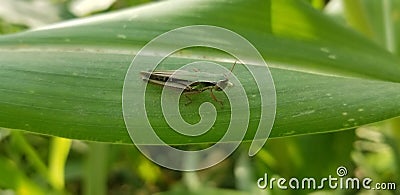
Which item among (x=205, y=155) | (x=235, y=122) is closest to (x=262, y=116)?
(x=235, y=122)

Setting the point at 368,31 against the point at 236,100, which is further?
the point at 368,31

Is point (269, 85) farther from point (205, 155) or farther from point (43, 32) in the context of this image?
point (205, 155)
